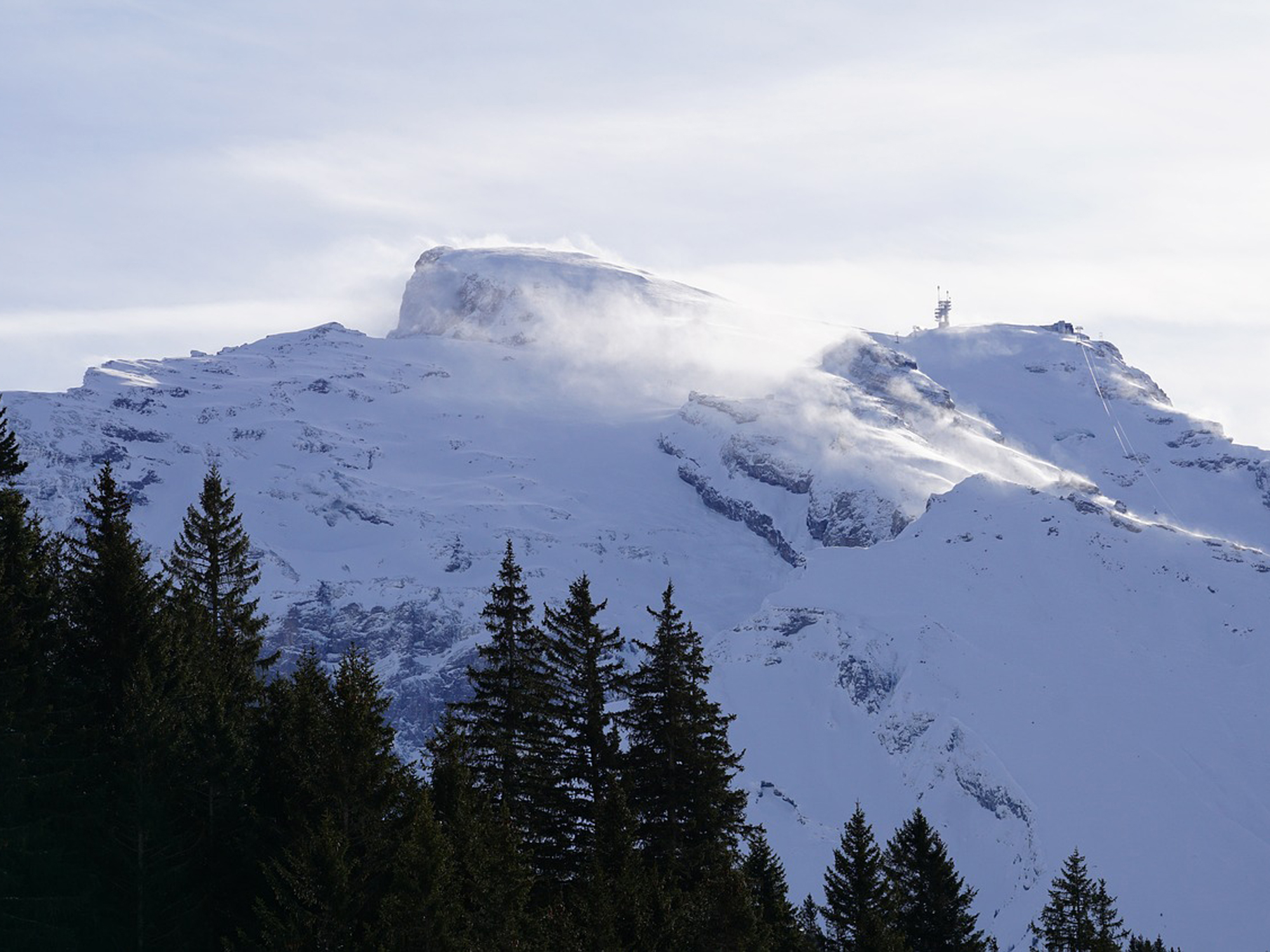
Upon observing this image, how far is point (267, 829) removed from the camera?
130 feet

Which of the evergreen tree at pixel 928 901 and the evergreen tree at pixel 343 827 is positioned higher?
the evergreen tree at pixel 343 827

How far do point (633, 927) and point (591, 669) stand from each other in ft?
34.6

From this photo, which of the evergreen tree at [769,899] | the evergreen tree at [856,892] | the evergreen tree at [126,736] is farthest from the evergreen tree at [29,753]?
the evergreen tree at [856,892]

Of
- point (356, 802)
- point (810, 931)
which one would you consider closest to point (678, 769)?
point (356, 802)

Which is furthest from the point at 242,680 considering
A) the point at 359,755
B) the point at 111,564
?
the point at 359,755

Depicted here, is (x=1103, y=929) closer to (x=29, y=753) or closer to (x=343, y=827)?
(x=343, y=827)

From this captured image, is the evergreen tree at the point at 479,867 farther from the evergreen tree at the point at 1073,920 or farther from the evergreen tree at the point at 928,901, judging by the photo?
the evergreen tree at the point at 1073,920

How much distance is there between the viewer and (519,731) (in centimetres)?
4609

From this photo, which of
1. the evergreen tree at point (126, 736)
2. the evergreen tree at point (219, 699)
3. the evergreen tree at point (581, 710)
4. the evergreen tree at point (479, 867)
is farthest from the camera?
the evergreen tree at point (581, 710)

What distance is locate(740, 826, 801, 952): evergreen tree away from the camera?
139 ft

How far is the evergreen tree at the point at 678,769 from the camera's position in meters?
45.6

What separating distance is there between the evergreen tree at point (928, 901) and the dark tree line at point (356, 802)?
9cm

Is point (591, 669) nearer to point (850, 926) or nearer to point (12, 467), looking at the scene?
point (850, 926)

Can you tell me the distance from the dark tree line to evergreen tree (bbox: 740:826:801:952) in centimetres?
21
